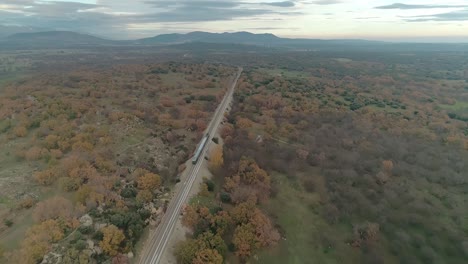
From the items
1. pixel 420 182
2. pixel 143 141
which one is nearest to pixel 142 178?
pixel 143 141

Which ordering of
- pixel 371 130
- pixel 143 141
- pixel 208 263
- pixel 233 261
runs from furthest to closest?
pixel 371 130, pixel 143 141, pixel 233 261, pixel 208 263

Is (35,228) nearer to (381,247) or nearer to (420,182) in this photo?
(381,247)

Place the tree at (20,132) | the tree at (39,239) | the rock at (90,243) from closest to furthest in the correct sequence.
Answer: the tree at (39,239) < the rock at (90,243) < the tree at (20,132)

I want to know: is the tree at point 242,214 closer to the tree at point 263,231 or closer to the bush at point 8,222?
the tree at point 263,231

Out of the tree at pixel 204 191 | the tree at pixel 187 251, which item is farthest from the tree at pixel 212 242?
the tree at pixel 204 191

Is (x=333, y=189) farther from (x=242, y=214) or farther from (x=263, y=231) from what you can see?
(x=242, y=214)

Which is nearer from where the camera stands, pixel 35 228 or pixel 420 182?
pixel 35 228

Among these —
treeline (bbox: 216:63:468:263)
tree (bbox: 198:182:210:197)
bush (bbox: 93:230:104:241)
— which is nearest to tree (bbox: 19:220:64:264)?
bush (bbox: 93:230:104:241)
